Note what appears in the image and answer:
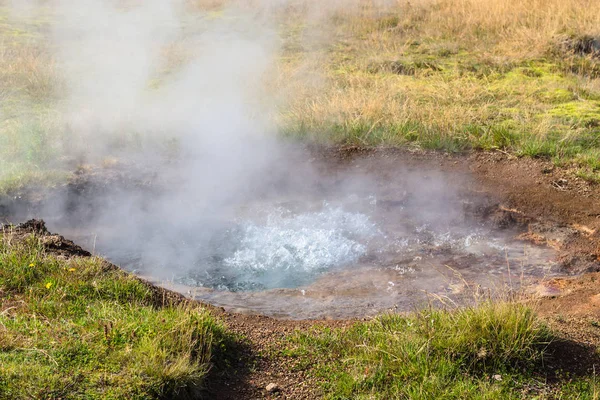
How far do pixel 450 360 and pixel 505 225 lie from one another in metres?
2.97

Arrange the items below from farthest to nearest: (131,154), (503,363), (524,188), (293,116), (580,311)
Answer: (293,116)
(131,154)
(524,188)
(580,311)
(503,363)

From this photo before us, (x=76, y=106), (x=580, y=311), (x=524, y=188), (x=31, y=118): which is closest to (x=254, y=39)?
(x=76, y=106)

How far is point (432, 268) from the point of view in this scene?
5293 millimetres

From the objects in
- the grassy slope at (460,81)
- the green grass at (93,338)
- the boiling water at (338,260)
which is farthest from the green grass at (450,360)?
the grassy slope at (460,81)

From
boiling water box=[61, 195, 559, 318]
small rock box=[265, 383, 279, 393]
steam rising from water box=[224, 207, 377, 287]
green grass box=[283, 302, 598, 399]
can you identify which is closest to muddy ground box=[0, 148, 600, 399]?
small rock box=[265, 383, 279, 393]

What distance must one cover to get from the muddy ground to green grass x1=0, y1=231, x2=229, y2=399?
0.90ft

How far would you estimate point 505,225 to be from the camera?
5875mm

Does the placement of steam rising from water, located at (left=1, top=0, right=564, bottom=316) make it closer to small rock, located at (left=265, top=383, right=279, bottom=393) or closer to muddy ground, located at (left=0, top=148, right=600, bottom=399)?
muddy ground, located at (left=0, top=148, right=600, bottom=399)

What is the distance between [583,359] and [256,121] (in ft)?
17.6

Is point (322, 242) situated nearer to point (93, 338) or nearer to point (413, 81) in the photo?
point (93, 338)

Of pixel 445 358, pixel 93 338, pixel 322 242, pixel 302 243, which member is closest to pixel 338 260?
pixel 322 242

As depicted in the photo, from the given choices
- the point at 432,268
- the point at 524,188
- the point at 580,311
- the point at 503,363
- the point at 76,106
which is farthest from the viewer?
the point at 76,106

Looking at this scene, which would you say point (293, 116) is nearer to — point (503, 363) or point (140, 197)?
point (140, 197)

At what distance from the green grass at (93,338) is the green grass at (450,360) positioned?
663 mm
